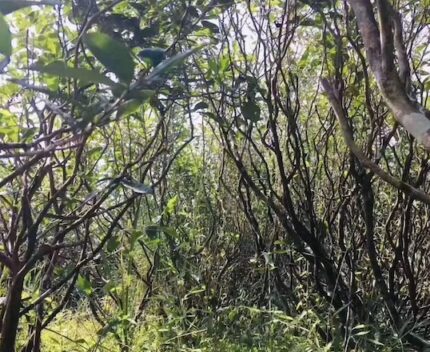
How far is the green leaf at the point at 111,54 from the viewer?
598 mm

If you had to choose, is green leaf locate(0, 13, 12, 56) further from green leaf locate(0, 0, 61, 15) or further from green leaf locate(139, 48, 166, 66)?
green leaf locate(139, 48, 166, 66)

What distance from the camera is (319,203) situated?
274cm

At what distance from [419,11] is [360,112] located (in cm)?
46

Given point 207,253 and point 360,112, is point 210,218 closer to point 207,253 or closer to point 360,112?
point 207,253

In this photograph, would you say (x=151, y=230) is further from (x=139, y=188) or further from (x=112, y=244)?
(x=139, y=188)

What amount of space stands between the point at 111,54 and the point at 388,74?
1.55 ft

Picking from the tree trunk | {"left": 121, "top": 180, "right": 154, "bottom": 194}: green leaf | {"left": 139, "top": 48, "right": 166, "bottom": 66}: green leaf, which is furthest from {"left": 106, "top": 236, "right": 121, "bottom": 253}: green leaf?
{"left": 139, "top": 48, "right": 166, "bottom": 66}: green leaf

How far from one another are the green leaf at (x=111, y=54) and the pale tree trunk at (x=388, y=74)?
16.3 inches

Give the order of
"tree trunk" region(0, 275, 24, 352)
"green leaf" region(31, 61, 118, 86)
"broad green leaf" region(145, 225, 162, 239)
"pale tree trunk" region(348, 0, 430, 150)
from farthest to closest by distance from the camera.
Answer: "broad green leaf" region(145, 225, 162, 239) < "tree trunk" region(0, 275, 24, 352) < "pale tree trunk" region(348, 0, 430, 150) < "green leaf" region(31, 61, 118, 86)

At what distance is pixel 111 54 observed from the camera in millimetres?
600

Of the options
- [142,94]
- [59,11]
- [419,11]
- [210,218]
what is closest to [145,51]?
[142,94]

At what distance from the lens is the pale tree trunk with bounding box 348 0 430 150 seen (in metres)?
0.83

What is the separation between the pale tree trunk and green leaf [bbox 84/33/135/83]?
41 centimetres

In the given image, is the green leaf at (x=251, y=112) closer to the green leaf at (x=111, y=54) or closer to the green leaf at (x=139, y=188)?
the green leaf at (x=139, y=188)
